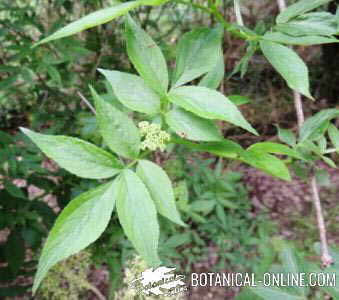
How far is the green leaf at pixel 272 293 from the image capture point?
0.77 meters

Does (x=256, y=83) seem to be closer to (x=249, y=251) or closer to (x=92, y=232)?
(x=249, y=251)

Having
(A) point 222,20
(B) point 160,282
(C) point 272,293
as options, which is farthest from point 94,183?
(A) point 222,20

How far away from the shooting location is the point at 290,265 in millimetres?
831

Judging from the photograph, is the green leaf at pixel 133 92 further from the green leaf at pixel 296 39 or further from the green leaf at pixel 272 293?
the green leaf at pixel 272 293

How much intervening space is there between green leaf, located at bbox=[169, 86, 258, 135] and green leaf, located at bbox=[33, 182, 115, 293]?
192 millimetres

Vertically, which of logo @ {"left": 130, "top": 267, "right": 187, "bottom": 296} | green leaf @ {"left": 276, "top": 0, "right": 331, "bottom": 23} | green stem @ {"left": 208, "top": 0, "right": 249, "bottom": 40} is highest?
green leaf @ {"left": 276, "top": 0, "right": 331, "bottom": 23}

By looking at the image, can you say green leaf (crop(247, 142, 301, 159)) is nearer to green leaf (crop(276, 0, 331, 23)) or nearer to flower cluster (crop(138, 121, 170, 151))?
flower cluster (crop(138, 121, 170, 151))

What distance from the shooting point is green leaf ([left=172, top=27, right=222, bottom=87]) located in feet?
2.12

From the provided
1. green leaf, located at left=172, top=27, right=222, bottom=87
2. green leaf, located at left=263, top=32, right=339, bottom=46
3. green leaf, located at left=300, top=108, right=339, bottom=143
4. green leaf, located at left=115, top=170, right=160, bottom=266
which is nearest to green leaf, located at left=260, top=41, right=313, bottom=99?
green leaf, located at left=263, top=32, right=339, bottom=46

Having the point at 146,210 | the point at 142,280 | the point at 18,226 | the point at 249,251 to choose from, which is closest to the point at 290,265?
the point at 142,280

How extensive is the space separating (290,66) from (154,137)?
28 centimetres

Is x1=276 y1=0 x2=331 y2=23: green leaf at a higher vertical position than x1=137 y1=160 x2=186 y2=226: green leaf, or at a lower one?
higher

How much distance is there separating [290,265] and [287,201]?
2.42m

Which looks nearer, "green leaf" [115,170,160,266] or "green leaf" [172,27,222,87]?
"green leaf" [115,170,160,266]
